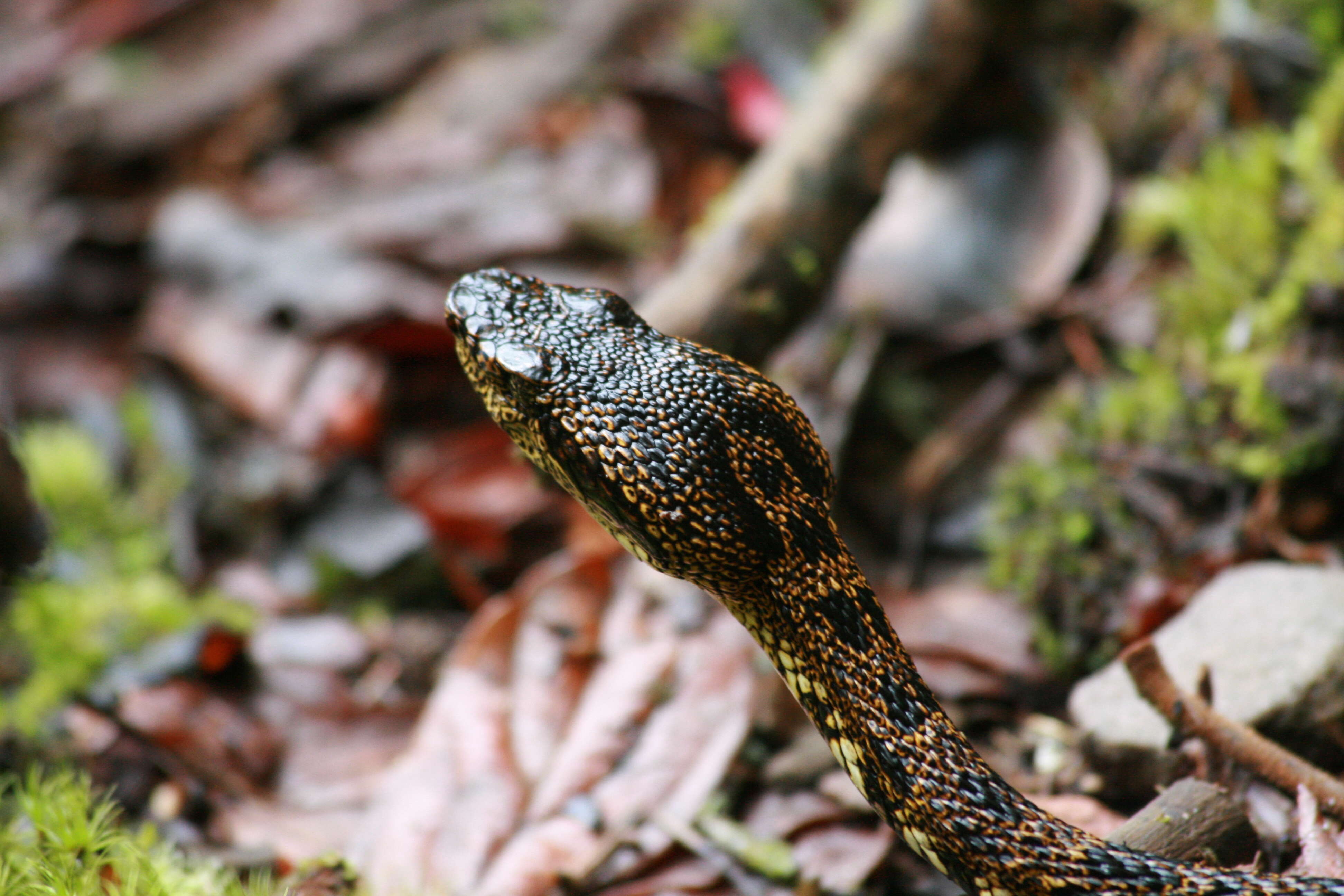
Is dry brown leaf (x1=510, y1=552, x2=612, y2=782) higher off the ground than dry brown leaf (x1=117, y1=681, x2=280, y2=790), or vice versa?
dry brown leaf (x1=117, y1=681, x2=280, y2=790)

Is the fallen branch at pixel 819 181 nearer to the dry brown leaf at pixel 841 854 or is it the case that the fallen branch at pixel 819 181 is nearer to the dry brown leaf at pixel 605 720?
the dry brown leaf at pixel 605 720

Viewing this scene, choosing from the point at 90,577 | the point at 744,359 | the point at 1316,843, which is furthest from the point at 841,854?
the point at 90,577

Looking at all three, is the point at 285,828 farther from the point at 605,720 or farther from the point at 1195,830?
the point at 1195,830

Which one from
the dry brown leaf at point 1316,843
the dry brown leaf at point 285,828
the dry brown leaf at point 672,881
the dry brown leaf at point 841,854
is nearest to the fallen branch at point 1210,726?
the dry brown leaf at point 1316,843

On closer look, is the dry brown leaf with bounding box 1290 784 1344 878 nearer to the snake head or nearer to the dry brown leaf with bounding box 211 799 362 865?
the snake head

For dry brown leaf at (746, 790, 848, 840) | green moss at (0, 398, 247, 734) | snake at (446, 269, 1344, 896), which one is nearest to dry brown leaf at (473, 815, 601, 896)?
dry brown leaf at (746, 790, 848, 840)

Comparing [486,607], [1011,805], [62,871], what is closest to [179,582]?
[486,607]
